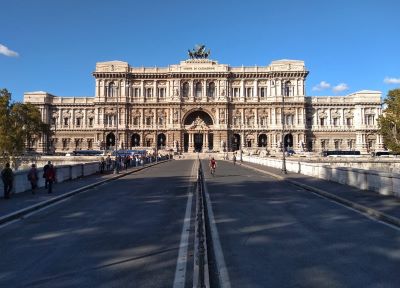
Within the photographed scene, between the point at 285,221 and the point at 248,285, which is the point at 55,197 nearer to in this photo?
the point at 285,221

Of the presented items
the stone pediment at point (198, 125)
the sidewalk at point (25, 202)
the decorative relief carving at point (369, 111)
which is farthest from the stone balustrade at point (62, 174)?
the decorative relief carving at point (369, 111)

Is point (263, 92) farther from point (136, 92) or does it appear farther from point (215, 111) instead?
point (136, 92)

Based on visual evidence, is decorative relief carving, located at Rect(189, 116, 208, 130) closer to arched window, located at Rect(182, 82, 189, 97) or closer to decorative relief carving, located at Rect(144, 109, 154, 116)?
arched window, located at Rect(182, 82, 189, 97)

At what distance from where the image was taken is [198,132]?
342 ft

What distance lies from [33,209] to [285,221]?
9744 millimetres

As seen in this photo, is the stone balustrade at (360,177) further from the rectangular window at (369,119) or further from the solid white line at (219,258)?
the rectangular window at (369,119)

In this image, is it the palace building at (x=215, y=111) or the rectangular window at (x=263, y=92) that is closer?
the palace building at (x=215, y=111)

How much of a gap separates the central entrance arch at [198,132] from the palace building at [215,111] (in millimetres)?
253

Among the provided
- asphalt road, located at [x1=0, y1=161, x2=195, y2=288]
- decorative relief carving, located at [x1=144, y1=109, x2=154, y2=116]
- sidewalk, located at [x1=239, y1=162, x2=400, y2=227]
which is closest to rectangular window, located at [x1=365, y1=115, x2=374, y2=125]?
decorative relief carving, located at [x1=144, y1=109, x2=154, y2=116]

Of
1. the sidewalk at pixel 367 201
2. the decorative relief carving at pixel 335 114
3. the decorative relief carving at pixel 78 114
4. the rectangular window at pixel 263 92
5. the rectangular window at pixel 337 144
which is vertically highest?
the rectangular window at pixel 263 92

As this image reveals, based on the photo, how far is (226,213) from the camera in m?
15.0

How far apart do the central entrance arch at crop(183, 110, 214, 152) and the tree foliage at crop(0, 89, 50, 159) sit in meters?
39.6

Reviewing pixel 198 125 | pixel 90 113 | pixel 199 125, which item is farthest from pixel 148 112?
pixel 90 113

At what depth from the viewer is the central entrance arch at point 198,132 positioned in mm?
104062
